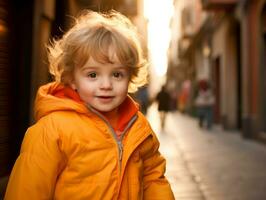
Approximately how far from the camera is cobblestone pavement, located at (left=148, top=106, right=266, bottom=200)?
198 inches

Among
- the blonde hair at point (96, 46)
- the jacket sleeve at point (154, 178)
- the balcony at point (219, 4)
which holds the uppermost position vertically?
the balcony at point (219, 4)

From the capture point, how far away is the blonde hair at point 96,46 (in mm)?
2031

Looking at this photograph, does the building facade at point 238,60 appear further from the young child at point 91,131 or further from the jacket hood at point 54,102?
the jacket hood at point 54,102

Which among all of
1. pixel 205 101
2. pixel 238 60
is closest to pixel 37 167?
pixel 205 101

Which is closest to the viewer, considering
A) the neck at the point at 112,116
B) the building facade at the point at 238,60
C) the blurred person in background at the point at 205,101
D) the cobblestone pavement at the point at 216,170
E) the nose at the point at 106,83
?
the nose at the point at 106,83

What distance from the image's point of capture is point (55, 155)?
194cm

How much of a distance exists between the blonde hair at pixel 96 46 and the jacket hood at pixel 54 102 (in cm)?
7

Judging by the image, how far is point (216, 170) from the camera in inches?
258

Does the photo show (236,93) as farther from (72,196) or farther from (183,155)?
(72,196)

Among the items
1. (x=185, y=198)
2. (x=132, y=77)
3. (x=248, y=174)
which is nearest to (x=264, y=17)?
(x=248, y=174)

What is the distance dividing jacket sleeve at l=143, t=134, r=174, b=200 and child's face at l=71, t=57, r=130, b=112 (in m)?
0.29

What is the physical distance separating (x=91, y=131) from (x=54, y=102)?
0.70 ft

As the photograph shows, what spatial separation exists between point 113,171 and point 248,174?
4658 mm

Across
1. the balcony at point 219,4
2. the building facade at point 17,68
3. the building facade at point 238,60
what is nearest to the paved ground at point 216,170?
the building facade at point 17,68
